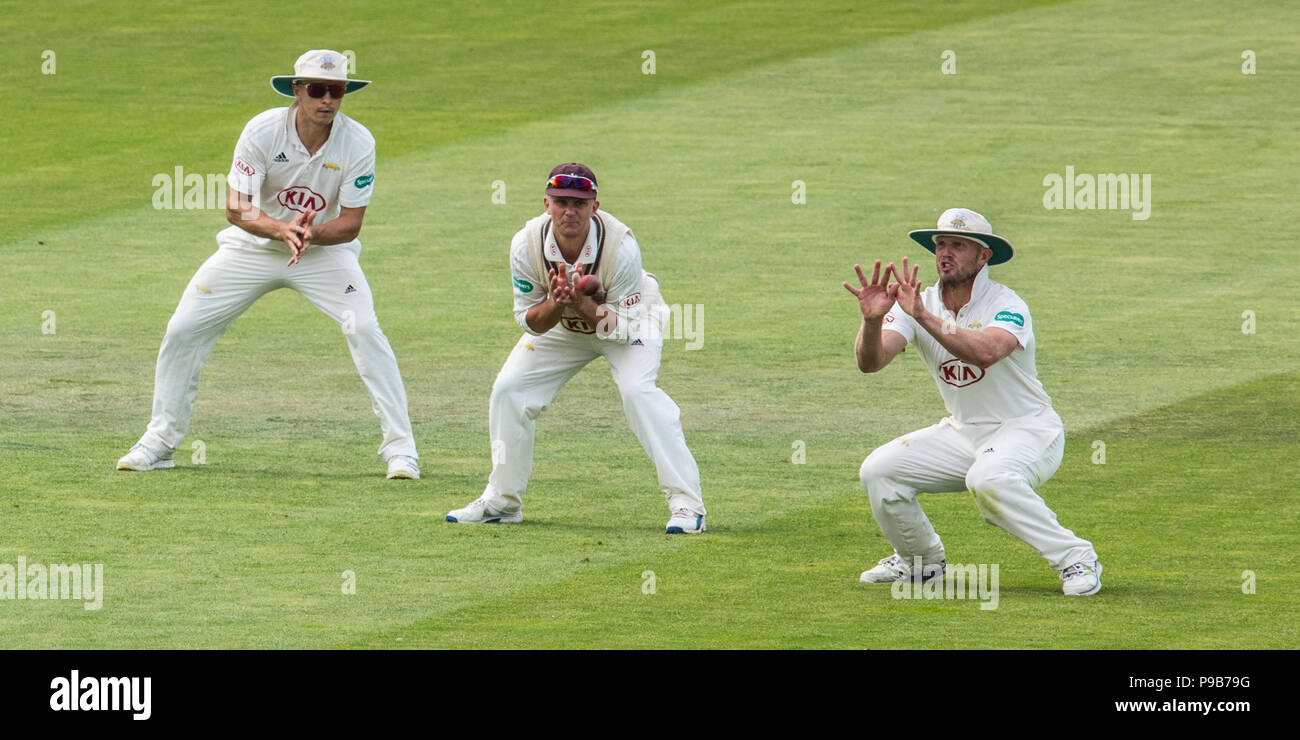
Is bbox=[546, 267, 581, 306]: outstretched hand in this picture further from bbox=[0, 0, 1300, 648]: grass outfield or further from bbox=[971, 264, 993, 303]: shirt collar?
bbox=[971, 264, 993, 303]: shirt collar

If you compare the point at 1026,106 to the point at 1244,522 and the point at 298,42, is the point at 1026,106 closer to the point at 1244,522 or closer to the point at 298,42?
the point at 298,42

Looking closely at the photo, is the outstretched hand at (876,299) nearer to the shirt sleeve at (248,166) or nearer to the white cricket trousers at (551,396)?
the white cricket trousers at (551,396)

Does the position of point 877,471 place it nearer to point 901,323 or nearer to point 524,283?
point 901,323

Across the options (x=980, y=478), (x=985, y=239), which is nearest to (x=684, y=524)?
(x=980, y=478)

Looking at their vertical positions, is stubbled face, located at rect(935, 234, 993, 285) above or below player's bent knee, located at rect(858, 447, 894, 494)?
above

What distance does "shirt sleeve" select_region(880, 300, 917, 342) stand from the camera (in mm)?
9641

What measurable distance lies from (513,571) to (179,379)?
325cm

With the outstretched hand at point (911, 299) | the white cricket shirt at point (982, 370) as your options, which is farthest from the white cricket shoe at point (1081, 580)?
the outstretched hand at point (911, 299)

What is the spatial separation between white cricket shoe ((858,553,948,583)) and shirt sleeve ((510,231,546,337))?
2.15 metres

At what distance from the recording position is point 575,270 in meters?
10.5

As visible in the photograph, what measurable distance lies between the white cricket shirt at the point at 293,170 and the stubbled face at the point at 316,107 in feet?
0.36

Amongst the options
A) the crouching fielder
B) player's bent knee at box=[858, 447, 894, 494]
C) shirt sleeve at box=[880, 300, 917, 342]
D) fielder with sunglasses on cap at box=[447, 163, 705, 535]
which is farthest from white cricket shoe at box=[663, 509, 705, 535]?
shirt sleeve at box=[880, 300, 917, 342]

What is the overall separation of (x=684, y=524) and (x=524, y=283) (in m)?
1.44

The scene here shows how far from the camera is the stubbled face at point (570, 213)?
1041 centimetres
